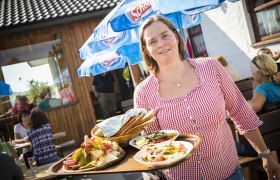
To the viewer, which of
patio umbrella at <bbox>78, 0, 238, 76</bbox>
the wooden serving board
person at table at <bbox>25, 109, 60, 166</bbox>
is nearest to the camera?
the wooden serving board

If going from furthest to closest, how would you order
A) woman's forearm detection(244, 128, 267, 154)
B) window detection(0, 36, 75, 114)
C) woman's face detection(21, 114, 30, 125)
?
window detection(0, 36, 75, 114)
woman's face detection(21, 114, 30, 125)
woman's forearm detection(244, 128, 267, 154)

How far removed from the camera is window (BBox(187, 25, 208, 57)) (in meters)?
9.91

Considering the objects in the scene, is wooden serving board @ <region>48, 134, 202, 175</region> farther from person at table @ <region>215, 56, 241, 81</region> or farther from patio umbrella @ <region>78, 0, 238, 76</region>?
person at table @ <region>215, 56, 241, 81</region>

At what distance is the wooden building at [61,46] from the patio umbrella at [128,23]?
7.01 feet

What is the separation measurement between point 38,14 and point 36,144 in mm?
5677

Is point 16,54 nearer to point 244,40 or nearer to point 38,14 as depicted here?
point 38,14

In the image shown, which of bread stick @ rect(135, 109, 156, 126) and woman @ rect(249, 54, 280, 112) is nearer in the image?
bread stick @ rect(135, 109, 156, 126)

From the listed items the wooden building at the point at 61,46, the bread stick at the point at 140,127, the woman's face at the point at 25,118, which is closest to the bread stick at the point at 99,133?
the bread stick at the point at 140,127

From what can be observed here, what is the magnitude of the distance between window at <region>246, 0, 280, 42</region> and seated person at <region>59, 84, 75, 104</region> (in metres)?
5.83

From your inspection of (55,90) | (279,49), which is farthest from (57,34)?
(279,49)

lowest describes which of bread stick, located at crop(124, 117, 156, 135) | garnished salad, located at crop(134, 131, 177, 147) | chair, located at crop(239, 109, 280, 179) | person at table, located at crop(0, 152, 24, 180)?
chair, located at crop(239, 109, 280, 179)

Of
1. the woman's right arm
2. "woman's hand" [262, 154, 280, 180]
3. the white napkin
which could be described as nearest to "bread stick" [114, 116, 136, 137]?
the white napkin

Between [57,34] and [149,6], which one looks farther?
[57,34]

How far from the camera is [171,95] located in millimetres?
1812
